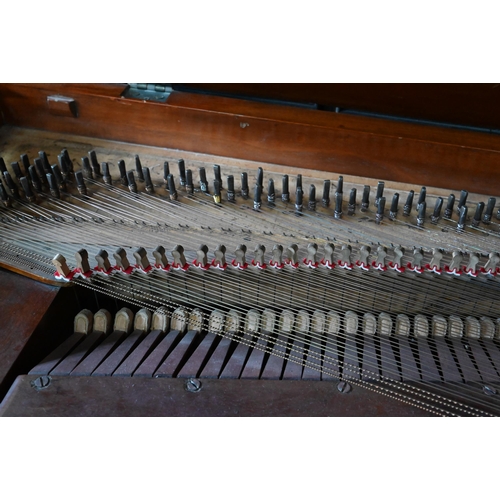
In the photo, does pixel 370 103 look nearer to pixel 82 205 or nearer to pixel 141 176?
pixel 141 176

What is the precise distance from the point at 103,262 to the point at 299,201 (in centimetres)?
99

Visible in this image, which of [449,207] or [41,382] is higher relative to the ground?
[449,207]

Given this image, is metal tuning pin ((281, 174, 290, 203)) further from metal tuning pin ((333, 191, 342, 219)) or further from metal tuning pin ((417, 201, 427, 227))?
metal tuning pin ((417, 201, 427, 227))

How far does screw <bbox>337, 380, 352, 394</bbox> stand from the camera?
89.0 inches

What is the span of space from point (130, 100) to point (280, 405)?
1.81 metres

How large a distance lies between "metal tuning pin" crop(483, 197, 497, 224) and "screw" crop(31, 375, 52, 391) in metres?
2.10

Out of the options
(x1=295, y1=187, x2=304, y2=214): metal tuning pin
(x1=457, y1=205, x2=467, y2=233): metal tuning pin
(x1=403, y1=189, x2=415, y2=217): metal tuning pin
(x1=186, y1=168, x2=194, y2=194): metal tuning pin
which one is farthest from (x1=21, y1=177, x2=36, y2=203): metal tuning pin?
(x1=457, y1=205, x2=467, y2=233): metal tuning pin

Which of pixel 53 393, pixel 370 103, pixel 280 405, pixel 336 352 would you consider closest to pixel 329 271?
pixel 336 352

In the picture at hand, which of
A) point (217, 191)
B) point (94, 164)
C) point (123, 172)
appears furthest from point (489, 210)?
point (94, 164)

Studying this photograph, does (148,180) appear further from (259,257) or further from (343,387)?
(343,387)

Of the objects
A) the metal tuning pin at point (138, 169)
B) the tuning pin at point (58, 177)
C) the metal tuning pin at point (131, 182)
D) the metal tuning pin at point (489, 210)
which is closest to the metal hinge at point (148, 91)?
the metal tuning pin at point (138, 169)

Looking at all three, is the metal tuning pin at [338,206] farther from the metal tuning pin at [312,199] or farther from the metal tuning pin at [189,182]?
the metal tuning pin at [189,182]

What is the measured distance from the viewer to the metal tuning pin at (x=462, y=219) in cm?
276

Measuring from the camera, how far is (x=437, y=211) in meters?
2.80
